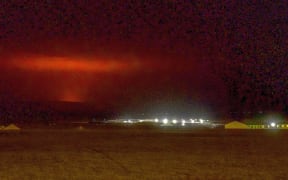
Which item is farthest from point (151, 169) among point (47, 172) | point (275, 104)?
point (275, 104)

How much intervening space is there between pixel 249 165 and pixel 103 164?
7669 millimetres

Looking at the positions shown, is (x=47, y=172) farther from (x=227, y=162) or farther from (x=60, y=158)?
(x=227, y=162)

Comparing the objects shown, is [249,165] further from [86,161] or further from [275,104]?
[275,104]

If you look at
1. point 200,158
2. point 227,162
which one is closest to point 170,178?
point 227,162

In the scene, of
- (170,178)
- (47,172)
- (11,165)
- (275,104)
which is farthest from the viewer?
(275,104)

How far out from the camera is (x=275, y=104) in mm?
184500

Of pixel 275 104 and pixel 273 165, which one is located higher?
pixel 275 104

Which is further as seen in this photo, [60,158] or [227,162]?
[60,158]

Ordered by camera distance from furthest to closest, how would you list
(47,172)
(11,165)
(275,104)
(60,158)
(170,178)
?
(275,104) → (60,158) → (11,165) → (47,172) → (170,178)

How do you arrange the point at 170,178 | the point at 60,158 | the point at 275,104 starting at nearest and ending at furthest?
the point at 170,178, the point at 60,158, the point at 275,104

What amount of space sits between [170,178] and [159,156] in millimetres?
11071

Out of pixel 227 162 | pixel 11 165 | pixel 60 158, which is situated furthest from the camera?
pixel 60 158

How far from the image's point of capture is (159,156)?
112 ft

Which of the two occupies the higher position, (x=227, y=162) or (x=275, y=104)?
(x=275, y=104)
